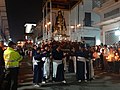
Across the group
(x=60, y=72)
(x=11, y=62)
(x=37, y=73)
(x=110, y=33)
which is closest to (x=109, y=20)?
(x=110, y=33)

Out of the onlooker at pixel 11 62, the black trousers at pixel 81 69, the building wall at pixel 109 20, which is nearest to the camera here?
the onlooker at pixel 11 62

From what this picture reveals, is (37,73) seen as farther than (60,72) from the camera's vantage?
No

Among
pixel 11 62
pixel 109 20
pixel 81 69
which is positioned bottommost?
pixel 81 69

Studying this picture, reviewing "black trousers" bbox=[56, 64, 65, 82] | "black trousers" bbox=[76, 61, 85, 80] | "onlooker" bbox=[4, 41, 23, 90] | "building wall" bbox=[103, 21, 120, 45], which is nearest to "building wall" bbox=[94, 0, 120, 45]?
"building wall" bbox=[103, 21, 120, 45]

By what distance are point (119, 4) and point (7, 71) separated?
15105 mm

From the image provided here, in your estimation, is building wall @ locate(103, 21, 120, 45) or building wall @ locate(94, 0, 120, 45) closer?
building wall @ locate(94, 0, 120, 45)

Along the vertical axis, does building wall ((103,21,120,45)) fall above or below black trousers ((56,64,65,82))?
above

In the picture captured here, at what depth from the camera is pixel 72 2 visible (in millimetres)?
20844

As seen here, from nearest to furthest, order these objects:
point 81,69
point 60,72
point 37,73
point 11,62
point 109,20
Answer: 1. point 11,62
2. point 37,73
3. point 60,72
4. point 81,69
5. point 109,20

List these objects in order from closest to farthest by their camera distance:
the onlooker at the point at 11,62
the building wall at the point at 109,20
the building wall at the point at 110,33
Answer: the onlooker at the point at 11,62, the building wall at the point at 109,20, the building wall at the point at 110,33

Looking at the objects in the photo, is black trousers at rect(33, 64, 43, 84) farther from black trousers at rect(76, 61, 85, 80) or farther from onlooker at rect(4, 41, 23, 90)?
onlooker at rect(4, 41, 23, 90)

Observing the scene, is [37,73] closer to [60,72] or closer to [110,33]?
[60,72]

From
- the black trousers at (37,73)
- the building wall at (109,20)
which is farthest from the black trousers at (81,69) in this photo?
the building wall at (109,20)

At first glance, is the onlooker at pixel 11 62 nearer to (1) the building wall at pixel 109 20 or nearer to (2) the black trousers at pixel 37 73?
(2) the black trousers at pixel 37 73
